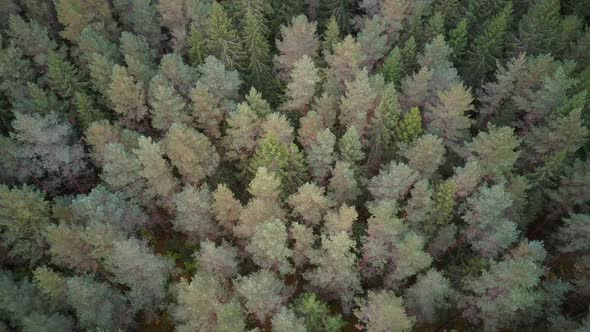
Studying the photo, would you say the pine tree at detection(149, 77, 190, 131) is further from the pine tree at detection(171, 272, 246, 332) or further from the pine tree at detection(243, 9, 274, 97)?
the pine tree at detection(171, 272, 246, 332)

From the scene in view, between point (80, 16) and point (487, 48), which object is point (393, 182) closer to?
point (487, 48)

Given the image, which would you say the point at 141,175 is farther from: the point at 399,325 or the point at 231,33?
the point at 399,325

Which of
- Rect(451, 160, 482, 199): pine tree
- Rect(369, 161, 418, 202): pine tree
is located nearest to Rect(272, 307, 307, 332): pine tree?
Rect(369, 161, 418, 202): pine tree

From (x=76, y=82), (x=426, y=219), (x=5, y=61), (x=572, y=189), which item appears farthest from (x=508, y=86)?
(x=5, y=61)

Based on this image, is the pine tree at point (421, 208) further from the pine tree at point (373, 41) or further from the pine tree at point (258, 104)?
the pine tree at point (373, 41)

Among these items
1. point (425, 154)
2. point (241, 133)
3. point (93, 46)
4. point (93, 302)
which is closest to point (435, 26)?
point (425, 154)
